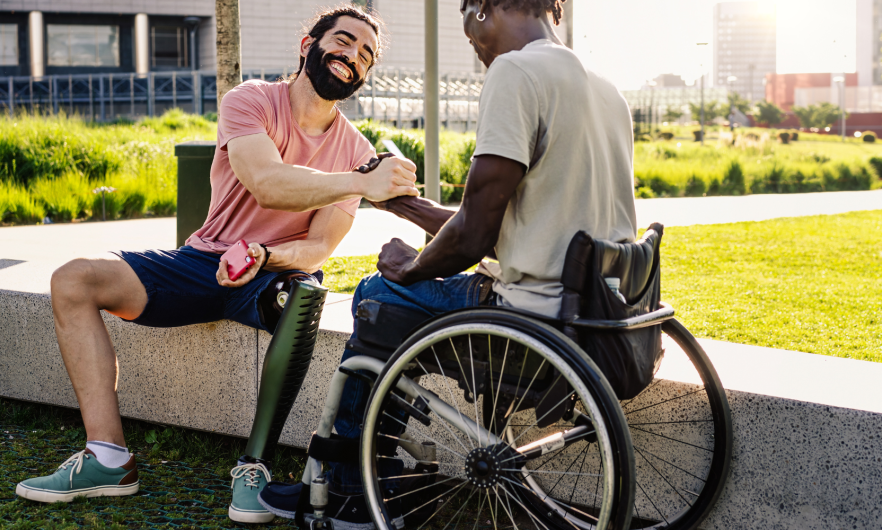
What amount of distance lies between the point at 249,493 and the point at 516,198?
1.37 meters

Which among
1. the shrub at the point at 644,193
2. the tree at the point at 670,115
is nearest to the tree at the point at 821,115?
the tree at the point at 670,115

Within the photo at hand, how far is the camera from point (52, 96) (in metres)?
35.9

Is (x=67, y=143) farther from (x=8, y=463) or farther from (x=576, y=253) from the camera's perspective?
(x=576, y=253)

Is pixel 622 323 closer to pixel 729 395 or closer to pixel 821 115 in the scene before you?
pixel 729 395

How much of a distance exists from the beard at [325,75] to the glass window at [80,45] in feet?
140

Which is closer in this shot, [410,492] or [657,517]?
[410,492]

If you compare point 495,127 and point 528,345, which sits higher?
point 495,127

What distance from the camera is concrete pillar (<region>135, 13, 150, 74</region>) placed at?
41.7 meters

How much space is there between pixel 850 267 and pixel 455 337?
18.6 ft

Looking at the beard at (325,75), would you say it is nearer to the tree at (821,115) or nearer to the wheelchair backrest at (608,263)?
the wheelchair backrest at (608,263)

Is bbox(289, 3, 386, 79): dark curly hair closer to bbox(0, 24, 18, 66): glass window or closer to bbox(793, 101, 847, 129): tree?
bbox(0, 24, 18, 66): glass window

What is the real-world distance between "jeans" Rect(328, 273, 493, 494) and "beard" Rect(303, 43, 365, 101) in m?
1.03

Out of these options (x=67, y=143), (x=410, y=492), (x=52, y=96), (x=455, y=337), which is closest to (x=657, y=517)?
(x=410, y=492)

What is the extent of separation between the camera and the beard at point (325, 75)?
329cm
